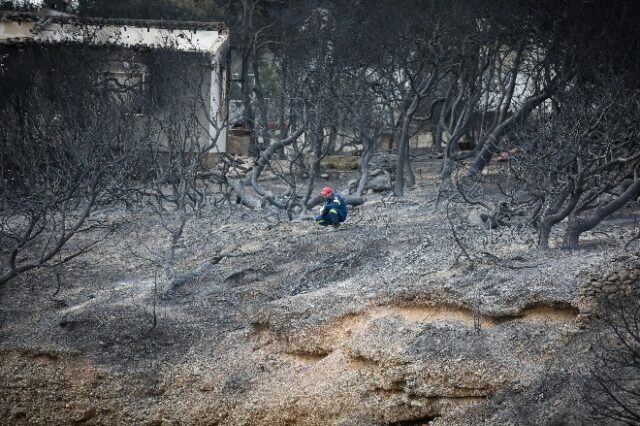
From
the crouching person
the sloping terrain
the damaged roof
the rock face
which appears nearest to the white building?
the damaged roof

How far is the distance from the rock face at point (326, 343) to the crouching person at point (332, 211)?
Answer: 209 cm

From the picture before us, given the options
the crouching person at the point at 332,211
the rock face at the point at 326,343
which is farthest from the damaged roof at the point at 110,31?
the rock face at the point at 326,343

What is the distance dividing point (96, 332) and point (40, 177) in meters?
7.56

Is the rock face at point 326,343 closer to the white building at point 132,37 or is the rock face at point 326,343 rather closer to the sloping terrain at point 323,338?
the sloping terrain at point 323,338

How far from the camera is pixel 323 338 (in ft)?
45.0

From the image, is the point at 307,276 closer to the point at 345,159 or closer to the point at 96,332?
the point at 96,332

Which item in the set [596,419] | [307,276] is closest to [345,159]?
[307,276]

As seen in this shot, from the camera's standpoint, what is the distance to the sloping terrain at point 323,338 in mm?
12023

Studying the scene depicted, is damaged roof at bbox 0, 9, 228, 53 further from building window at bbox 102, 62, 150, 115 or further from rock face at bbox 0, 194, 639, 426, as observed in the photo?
rock face at bbox 0, 194, 639, 426

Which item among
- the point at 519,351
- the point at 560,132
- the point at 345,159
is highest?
the point at 560,132

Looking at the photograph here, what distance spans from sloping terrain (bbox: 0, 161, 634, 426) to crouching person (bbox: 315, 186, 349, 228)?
5.14 feet

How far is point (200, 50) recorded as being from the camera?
1191 inches

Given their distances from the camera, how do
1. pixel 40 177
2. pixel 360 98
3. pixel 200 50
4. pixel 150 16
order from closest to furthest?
pixel 40 177 < pixel 360 98 < pixel 200 50 < pixel 150 16

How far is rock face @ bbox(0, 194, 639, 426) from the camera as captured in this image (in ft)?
39.2
